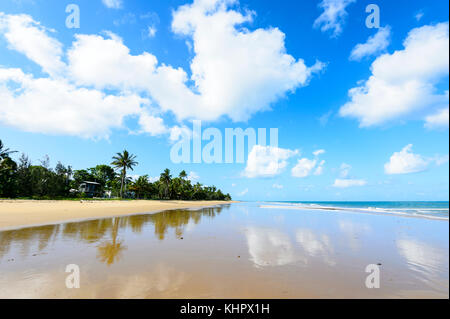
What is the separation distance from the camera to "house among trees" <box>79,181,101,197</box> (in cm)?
6906

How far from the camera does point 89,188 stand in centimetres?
7106

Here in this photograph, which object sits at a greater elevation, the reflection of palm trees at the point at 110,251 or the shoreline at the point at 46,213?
the reflection of palm trees at the point at 110,251

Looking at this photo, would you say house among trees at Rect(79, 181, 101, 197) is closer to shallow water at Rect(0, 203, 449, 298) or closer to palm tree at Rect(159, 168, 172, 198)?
palm tree at Rect(159, 168, 172, 198)

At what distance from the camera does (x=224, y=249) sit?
8227mm

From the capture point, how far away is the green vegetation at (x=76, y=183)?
1590 inches

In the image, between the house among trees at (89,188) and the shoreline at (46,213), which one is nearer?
the shoreline at (46,213)

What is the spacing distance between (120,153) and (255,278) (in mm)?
67454

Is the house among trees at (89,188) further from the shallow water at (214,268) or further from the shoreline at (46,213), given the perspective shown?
the shallow water at (214,268)

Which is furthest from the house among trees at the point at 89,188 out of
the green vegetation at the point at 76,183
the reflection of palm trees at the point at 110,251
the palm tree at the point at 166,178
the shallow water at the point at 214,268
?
the reflection of palm trees at the point at 110,251

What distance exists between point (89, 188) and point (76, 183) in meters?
4.72

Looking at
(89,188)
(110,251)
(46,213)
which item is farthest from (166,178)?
(110,251)

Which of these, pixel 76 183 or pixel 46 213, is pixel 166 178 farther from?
pixel 46 213

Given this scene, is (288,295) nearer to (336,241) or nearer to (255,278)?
(255,278)
